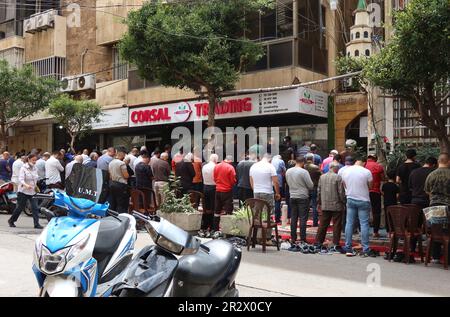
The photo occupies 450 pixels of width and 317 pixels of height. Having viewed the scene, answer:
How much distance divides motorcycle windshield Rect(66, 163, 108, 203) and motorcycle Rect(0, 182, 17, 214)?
1099 centimetres

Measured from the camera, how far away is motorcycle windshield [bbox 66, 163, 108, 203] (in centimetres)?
453

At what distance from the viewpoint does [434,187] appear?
838cm

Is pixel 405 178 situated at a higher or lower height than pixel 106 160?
lower

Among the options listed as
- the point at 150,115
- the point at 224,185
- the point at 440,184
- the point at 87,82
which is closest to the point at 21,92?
the point at 87,82

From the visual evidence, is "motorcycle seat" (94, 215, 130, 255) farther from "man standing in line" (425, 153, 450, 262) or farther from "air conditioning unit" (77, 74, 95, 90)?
"air conditioning unit" (77, 74, 95, 90)

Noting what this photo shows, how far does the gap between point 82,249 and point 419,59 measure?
6995 mm

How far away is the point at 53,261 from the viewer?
12.9 feet

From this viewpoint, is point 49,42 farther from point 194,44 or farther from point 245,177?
point 245,177

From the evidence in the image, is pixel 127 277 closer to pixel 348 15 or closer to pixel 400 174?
pixel 400 174

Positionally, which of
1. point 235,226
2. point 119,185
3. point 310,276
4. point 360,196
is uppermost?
point 119,185

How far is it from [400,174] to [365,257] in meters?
2.01
